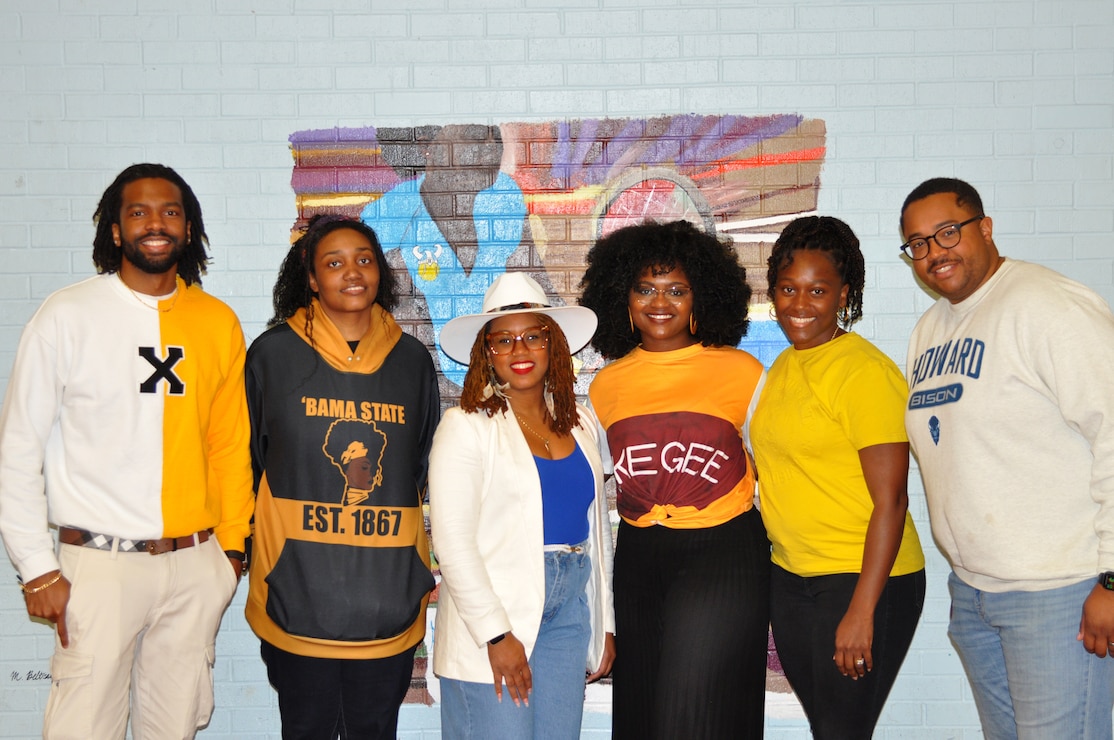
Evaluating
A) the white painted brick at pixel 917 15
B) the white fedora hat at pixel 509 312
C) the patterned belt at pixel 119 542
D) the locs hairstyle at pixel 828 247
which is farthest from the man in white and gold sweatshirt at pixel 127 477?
the white painted brick at pixel 917 15

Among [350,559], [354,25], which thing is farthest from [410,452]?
[354,25]

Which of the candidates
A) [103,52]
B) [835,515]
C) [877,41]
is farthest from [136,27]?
[835,515]

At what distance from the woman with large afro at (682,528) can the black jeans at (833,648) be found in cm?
15

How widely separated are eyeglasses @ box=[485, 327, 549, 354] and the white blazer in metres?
0.22

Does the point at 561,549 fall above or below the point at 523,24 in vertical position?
below

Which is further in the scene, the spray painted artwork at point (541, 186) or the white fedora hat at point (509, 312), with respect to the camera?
the spray painted artwork at point (541, 186)

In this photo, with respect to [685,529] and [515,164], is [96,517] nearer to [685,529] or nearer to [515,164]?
[685,529]

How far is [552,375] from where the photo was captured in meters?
2.86

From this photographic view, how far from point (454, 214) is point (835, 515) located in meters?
1.98

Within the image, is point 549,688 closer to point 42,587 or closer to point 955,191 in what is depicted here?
point 42,587

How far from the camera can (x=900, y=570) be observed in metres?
2.66

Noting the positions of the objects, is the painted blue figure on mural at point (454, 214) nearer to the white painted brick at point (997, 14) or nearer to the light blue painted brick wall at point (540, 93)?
the light blue painted brick wall at point (540, 93)

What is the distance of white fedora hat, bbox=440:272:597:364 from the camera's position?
285 centimetres

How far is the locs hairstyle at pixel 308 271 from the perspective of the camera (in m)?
3.01
